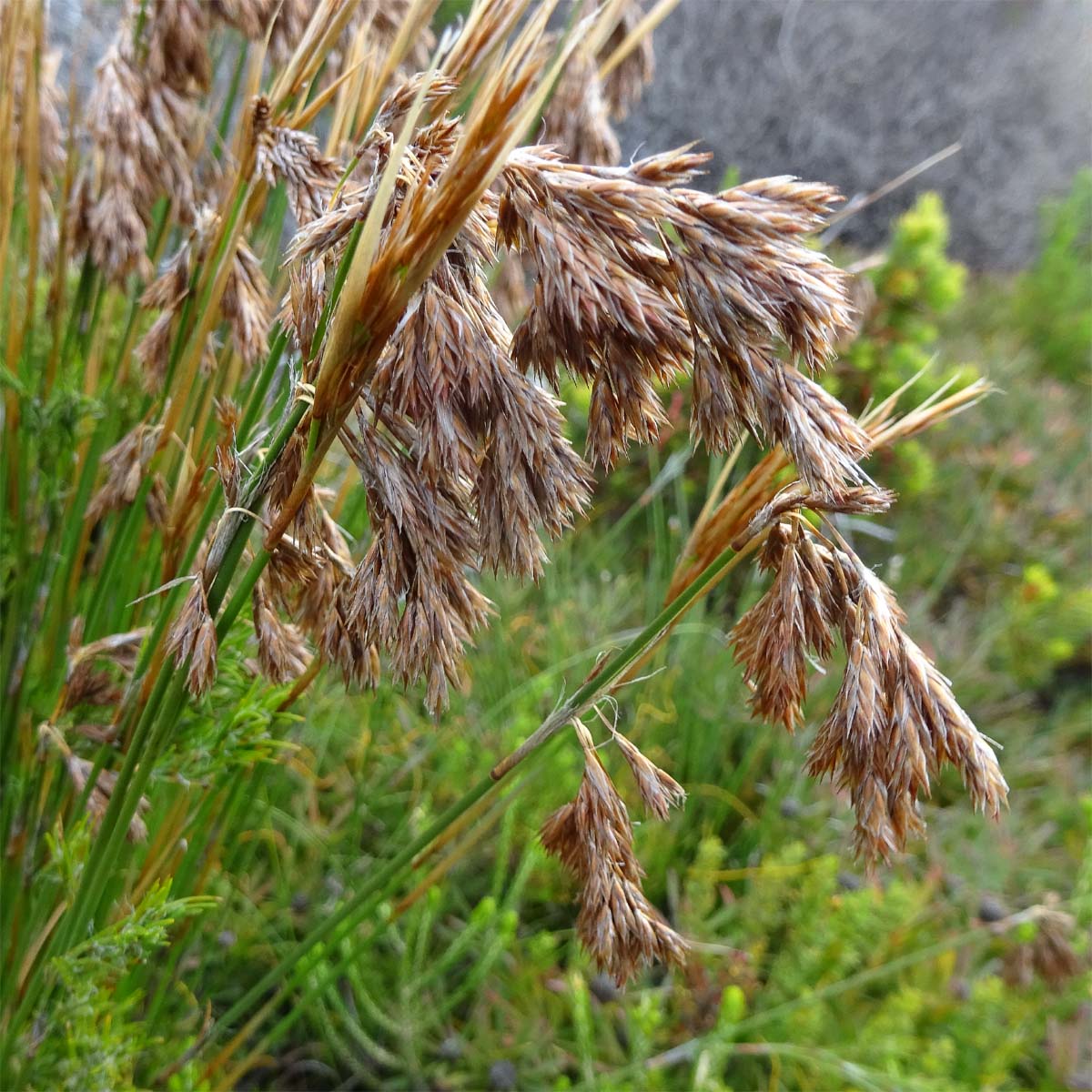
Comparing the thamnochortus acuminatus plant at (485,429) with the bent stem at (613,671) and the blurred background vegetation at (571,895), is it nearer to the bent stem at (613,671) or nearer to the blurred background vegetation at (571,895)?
the bent stem at (613,671)

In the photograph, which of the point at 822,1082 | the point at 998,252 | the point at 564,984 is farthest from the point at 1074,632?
the point at 998,252

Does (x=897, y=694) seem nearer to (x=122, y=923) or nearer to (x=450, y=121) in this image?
(x=450, y=121)

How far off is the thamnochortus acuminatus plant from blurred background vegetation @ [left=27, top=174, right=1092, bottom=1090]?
0.15 metres

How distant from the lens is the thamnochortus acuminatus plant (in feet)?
1.76

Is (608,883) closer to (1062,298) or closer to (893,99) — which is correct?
(1062,298)

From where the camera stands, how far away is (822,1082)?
1712 mm

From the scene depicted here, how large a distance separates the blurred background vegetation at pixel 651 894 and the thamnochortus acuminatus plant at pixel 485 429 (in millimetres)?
153

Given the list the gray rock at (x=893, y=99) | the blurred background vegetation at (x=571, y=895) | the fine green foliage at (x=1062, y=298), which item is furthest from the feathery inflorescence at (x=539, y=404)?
the fine green foliage at (x=1062, y=298)

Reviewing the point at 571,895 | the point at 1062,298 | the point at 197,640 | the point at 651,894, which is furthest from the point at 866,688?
the point at 1062,298

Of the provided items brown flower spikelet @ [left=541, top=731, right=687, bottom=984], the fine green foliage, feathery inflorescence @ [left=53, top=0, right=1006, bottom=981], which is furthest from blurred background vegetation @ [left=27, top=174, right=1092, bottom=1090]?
the fine green foliage

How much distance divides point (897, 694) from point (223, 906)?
1.27 metres

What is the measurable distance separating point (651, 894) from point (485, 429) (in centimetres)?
188

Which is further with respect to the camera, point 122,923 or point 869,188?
point 869,188

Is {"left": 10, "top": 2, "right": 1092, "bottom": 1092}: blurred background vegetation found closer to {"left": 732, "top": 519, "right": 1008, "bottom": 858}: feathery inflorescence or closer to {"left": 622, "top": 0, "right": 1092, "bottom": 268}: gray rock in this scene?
{"left": 732, "top": 519, "right": 1008, "bottom": 858}: feathery inflorescence
